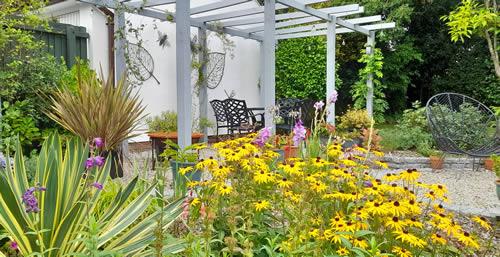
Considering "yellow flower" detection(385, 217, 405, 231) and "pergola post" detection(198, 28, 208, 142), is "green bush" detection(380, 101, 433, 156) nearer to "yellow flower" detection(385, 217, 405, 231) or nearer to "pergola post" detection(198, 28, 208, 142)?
"pergola post" detection(198, 28, 208, 142)

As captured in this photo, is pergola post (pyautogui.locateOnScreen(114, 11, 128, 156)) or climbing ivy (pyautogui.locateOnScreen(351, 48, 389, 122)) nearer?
pergola post (pyautogui.locateOnScreen(114, 11, 128, 156))

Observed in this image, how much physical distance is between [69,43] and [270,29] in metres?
3.14

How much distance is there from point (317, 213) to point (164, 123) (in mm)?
5117

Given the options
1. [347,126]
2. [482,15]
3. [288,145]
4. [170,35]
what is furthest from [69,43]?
[482,15]

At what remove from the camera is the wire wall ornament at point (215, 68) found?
797 centimetres

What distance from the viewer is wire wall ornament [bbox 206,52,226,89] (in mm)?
7970

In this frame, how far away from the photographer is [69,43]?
6059mm

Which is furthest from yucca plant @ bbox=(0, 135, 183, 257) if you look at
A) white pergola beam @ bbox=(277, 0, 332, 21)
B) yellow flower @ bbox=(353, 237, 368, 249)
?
white pergola beam @ bbox=(277, 0, 332, 21)

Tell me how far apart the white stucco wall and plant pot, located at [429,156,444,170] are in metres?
4.12

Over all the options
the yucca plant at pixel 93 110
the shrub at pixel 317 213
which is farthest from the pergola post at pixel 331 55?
the shrub at pixel 317 213

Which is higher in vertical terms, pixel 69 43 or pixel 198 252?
pixel 69 43

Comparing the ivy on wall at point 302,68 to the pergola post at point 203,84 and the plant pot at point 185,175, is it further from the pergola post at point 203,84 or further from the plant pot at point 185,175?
the plant pot at point 185,175

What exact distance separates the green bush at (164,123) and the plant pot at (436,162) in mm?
3874

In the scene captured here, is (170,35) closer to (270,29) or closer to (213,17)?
(213,17)
